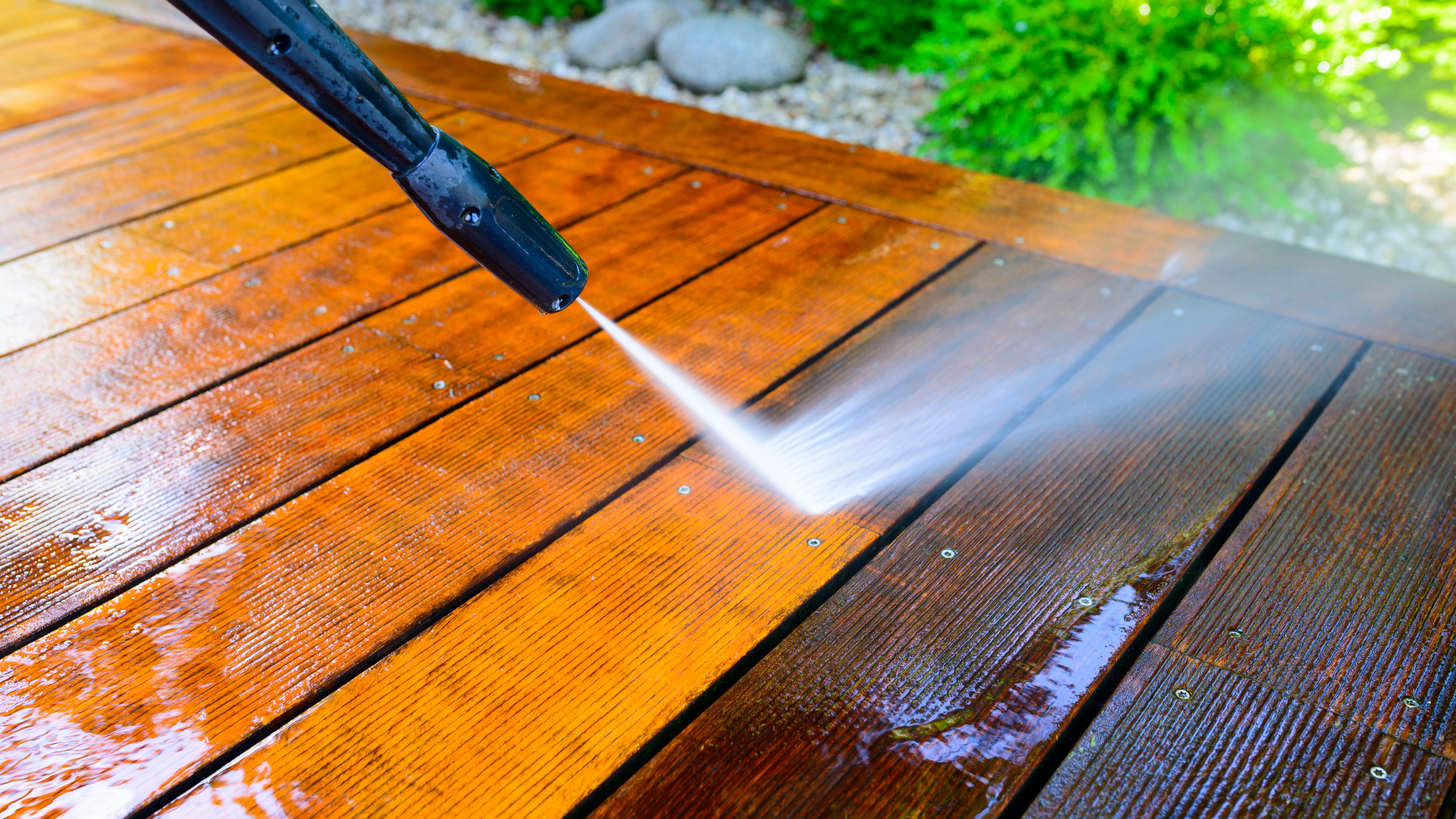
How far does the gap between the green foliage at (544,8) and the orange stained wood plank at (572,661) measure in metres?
3.89

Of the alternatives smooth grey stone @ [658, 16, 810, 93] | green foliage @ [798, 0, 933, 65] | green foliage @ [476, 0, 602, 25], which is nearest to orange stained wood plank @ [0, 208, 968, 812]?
smooth grey stone @ [658, 16, 810, 93]

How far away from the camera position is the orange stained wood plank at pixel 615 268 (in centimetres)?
138

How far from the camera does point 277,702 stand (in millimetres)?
877

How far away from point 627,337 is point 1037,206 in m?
0.79

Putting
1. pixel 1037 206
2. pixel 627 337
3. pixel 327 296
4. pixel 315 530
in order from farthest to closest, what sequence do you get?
pixel 1037 206 → pixel 327 296 → pixel 627 337 → pixel 315 530

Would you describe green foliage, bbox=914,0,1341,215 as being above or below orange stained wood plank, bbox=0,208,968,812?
below

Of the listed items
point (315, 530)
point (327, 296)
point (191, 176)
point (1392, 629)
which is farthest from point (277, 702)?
point (191, 176)

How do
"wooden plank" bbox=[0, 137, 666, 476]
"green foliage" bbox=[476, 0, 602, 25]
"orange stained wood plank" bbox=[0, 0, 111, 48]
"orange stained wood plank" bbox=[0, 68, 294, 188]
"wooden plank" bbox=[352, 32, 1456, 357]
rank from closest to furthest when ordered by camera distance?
"wooden plank" bbox=[0, 137, 666, 476], "wooden plank" bbox=[352, 32, 1456, 357], "orange stained wood plank" bbox=[0, 68, 294, 188], "orange stained wood plank" bbox=[0, 0, 111, 48], "green foliage" bbox=[476, 0, 602, 25]

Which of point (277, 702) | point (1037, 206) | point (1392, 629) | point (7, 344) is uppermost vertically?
point (7, 344)

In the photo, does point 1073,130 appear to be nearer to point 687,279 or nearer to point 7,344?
point 687,279

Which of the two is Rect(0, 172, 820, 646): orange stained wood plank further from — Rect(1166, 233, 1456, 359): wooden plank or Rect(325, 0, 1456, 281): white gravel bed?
Rect(325, 0, 1456, 281): white gravel bed

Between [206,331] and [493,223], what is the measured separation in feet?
2.65

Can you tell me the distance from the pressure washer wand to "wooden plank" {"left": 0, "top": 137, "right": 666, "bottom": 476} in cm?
63

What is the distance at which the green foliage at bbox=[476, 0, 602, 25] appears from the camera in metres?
4.49
